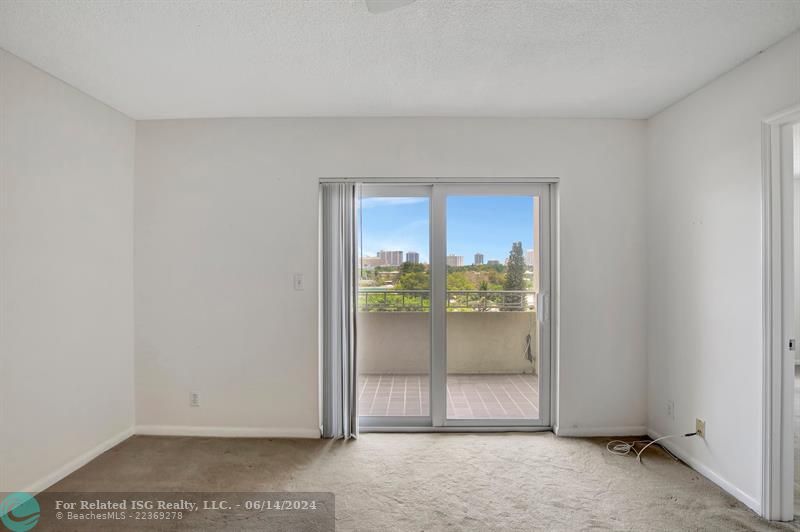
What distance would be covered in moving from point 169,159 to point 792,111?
409 cm

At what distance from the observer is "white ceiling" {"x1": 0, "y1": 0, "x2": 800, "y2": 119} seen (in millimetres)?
1790

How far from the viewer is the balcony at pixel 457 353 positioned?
3.23 meters

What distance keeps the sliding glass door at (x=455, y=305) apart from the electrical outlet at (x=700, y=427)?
990mm

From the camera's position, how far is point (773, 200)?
6.82 ft

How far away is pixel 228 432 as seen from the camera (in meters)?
3.10

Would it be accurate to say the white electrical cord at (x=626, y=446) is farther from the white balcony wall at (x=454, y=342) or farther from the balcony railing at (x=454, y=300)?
the balcony railing at (x=454, y=300)

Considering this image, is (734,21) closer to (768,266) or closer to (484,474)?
(768,266)

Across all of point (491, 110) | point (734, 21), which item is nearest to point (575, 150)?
point (491, 110)

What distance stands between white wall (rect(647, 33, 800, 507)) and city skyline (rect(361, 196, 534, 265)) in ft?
3.33

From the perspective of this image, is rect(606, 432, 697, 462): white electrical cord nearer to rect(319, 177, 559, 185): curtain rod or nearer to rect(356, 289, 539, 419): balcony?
rect(356, 289, 539, 419): balcony

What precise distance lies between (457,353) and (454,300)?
45 cm

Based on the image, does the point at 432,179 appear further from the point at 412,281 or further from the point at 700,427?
the point at 700,427

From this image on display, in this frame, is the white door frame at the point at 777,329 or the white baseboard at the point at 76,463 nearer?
the white door frame at the point at 777,329

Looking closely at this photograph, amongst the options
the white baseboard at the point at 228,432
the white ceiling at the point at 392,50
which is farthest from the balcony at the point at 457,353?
the white ceiling at the point at 392,50
